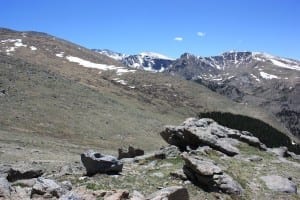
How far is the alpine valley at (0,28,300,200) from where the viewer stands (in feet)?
69.1

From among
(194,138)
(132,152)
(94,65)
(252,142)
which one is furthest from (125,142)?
(94,65)

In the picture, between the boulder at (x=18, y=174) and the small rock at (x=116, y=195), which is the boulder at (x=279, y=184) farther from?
the boulder at (x=18, y=174)

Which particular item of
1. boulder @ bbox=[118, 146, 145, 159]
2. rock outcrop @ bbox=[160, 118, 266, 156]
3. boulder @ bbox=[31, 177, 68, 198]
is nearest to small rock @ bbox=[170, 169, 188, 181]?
rock outcrop @ bbox=[160, 118, 266, 156]

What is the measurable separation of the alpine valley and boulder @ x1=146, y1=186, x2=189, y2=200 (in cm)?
3

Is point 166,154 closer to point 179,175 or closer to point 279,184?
point 179,175

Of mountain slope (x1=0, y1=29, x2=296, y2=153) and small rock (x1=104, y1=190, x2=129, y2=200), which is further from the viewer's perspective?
mountain slope (x1=0, y1=29, x2=296, y2=153)

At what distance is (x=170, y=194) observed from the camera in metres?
16.6

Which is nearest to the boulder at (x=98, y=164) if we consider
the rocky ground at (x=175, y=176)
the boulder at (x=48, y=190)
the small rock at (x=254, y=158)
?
the rocky ground at (x=175, y=176)

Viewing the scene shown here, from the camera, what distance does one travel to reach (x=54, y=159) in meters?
40.5

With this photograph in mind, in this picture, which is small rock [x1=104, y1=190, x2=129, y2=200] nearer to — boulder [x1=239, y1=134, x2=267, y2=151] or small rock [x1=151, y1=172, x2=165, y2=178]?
small rock [x1=151, y1=172, x2=165, y2=178]

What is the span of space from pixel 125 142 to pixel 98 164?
4590 cm

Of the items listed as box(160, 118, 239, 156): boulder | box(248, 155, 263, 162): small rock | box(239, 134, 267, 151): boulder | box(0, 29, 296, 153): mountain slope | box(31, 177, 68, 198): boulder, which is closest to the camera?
box(31, 177, 68, 198): boulder

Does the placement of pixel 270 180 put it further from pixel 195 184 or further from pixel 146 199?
pixel 146 199

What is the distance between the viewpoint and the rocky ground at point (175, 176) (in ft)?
54.7
